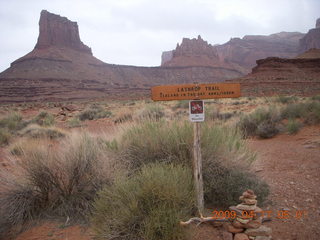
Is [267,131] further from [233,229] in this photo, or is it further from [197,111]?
[233,229]

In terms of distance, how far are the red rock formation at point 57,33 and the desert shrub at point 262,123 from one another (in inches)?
3795

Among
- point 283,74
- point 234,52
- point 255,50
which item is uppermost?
point 255,50

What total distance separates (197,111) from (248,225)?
1.43 metres

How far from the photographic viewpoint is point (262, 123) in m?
8.49

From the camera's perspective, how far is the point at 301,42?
120 m

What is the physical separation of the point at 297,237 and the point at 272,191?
1.27 m

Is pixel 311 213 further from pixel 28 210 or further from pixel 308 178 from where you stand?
pixel 28 210

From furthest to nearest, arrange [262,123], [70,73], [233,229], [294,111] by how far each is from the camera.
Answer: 1. [70,73]
2. [294,111]
3. [262,123]
4. [233,229]

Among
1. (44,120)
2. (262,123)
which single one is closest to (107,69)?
(44,120)

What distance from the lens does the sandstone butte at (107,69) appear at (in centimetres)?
5600

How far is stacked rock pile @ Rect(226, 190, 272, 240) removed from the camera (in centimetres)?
252

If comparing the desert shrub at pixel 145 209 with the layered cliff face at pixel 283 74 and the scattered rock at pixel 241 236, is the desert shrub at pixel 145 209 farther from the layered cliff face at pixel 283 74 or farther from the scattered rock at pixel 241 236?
the layered cliff face at pixel 283 74

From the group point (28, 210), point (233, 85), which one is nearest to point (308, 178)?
point (233, 85)

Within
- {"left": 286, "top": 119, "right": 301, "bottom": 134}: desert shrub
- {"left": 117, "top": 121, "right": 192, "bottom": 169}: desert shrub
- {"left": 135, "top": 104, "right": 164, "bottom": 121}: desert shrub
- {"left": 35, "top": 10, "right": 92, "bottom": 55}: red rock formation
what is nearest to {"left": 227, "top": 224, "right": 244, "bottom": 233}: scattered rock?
{"left": 117, "top": 121, "right": 192, "bottom": 169}: desert shrub
